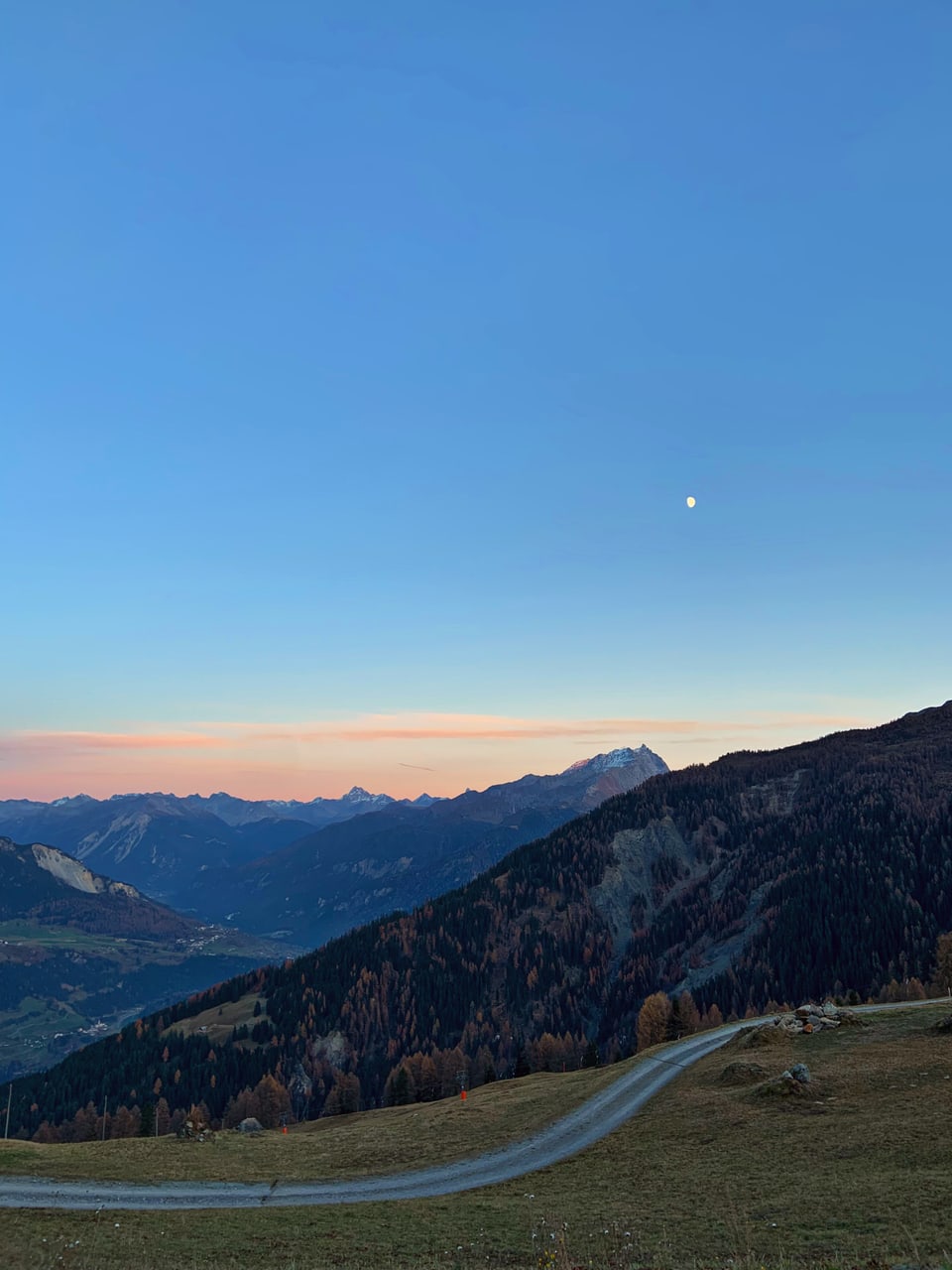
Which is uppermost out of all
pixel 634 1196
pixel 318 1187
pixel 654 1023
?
pixel 634 1196

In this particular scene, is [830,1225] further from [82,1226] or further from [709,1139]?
[82,1226]

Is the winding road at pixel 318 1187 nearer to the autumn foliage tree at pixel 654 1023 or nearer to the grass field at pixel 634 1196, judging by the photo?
the grass field at pixel 634 1196

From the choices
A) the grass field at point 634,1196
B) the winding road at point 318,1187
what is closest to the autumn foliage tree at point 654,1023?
the grass field at point 634,1196

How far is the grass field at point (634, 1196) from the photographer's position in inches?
1160

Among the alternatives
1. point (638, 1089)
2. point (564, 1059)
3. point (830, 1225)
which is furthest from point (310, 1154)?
point (564, 1059)

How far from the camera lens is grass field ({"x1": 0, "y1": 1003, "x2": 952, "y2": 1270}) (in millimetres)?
29453

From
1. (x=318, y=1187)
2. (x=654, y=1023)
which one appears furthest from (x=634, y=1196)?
(x=654, y=1023)

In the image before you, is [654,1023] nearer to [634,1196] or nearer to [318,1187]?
[318,1187]

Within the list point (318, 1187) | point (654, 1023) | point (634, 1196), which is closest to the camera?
point (634, 1196)

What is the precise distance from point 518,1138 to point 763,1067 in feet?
75.2

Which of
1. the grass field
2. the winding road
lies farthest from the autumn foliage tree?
the winding road

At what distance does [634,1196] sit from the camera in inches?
1528

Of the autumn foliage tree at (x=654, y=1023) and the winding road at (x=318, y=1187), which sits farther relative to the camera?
the autumn foliage tree at (x=654, y=1023)

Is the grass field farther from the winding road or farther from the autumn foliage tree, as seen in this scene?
the autumn foliage tree
